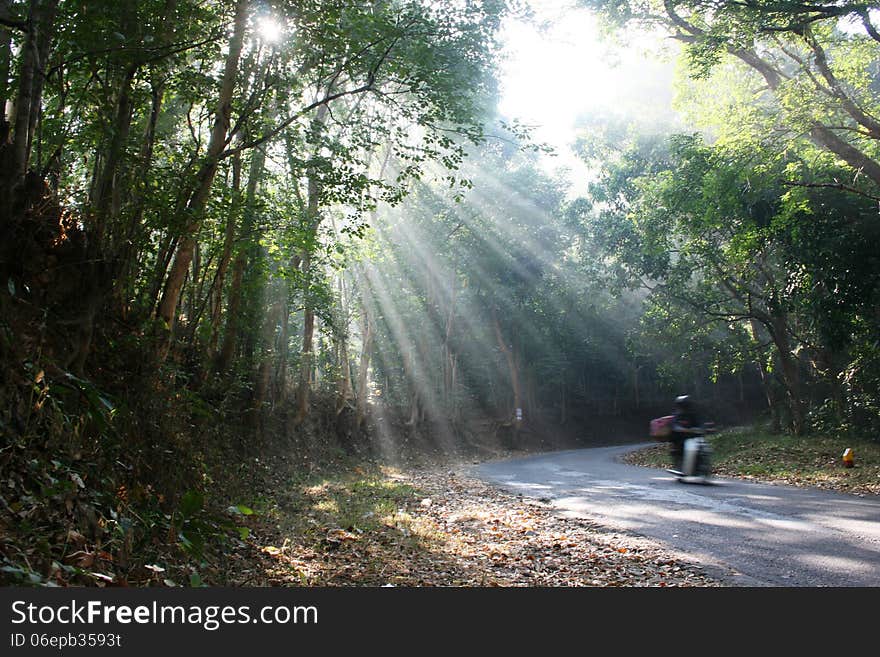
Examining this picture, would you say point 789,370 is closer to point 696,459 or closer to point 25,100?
point 696,459

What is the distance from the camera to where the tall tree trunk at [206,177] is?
9055mm

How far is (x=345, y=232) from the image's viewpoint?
11.5 m

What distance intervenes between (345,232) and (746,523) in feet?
25.3

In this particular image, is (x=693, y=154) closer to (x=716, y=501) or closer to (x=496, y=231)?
(x=716, y=501)

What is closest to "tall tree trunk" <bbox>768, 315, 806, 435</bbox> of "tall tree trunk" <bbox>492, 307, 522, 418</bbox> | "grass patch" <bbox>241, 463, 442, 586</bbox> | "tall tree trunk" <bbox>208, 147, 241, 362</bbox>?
"tall tree trunk" <bbox>492, 307, 522, 418</bbox>

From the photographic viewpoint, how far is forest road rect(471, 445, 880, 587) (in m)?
5.91

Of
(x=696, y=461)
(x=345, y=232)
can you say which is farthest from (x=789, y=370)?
(x=345, y=232)

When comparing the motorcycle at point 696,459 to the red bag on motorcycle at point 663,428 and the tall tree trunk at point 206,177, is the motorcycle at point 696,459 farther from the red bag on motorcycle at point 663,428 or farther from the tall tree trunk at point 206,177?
the tall tree trunk at point 206,177

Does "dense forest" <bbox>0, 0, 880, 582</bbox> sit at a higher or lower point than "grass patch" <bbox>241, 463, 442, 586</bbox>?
higher

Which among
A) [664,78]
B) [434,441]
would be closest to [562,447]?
[434,441]

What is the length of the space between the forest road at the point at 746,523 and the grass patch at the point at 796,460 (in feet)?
8.22

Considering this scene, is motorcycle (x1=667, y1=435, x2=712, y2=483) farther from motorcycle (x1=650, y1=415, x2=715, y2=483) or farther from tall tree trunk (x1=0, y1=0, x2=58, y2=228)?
tall tree trunk (x1=0, y1=0, x2=58, y2=228)

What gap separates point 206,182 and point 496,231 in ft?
83.6

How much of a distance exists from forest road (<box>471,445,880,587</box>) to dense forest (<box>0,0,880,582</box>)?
16.8 feet
